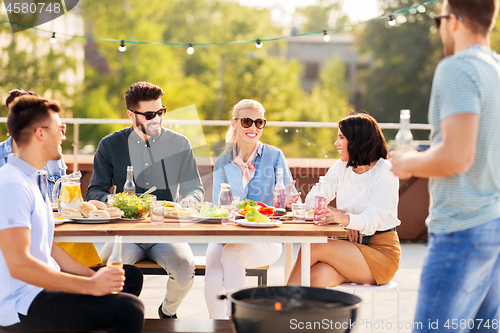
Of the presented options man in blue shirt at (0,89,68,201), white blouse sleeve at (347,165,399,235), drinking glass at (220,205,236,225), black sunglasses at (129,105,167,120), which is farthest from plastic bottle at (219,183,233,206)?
man in blue shirt at (0,89,68,201)

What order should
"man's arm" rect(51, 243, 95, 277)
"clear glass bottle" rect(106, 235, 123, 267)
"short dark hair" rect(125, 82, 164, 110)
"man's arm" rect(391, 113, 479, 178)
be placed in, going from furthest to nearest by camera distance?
"short dark hair" rect(125, 82, 164, 110), "man's arm" rect(51, 243, 95, 277), "clear glass bottle" rect(106, 235, 123, 267), "man's arm" rect(391, 113, 479, 178)

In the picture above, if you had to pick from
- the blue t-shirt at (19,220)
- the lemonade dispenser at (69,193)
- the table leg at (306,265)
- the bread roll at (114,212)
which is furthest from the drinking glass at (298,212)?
the blue t-shirt at (19,220)

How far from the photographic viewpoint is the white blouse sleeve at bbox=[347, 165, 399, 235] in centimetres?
257

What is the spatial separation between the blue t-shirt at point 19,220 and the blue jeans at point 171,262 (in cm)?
95

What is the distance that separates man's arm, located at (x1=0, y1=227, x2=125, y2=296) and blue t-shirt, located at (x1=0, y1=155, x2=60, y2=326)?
42mm

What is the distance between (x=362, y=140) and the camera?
108 inches

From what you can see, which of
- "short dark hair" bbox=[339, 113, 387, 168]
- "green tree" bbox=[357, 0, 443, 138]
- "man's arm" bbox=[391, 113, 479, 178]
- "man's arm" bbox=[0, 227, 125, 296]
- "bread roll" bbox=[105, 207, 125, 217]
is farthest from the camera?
"green tree" bbox=[357, 0, 443, 138]

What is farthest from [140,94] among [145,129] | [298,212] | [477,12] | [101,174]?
[477,12]

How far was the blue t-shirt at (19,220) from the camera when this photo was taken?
A: 1793mm

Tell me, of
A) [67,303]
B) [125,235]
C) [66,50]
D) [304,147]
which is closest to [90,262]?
[125,235]

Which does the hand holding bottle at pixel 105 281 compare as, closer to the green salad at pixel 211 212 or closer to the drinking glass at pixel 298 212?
the green salad at pixel 211 212

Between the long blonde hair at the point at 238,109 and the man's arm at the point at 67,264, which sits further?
the long blonde hair at the point at 238,109

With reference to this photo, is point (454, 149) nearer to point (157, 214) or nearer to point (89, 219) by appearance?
point (157, 214)

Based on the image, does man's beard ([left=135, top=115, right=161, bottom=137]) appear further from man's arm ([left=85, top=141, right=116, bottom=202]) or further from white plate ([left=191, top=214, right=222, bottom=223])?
white plate ([left=191, top=214, right=222, bottom=223])
